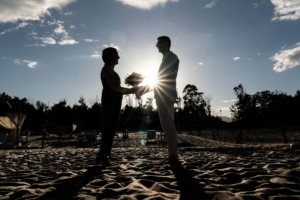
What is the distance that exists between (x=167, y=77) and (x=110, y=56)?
0.99 meters

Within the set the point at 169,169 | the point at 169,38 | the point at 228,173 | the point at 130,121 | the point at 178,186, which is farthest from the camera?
the point at 130,121

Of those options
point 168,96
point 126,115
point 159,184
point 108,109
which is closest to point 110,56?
point 108,109

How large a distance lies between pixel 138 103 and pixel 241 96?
23.1 metres

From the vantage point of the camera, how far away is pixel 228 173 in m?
2.19

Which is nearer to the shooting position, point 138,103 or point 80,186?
point 80,186

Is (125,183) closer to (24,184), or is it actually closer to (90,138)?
(24,184)

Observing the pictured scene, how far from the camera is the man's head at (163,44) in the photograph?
3.09 metres

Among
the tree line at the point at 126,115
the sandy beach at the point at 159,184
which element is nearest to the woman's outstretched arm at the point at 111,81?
the sandy beach at the point at 159,184

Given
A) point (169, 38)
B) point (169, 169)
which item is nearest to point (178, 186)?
point (169, 169)

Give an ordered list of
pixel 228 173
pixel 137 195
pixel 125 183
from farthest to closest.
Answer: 1. pixel 228 173
2. pixel 125 183
3. pixel 137 195

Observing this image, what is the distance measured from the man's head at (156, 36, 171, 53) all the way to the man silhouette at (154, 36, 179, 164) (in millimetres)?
131

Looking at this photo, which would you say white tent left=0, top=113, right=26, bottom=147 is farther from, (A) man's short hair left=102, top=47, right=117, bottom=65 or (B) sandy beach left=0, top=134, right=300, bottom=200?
(A) man's short hair left=102, top=47, right=117, bottom=65

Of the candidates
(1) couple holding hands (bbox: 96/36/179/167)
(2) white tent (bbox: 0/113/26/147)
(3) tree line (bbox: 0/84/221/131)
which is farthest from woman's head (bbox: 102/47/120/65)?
(3) tree line (bbox: 0/84/221/131)

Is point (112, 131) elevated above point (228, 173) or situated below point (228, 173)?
above
